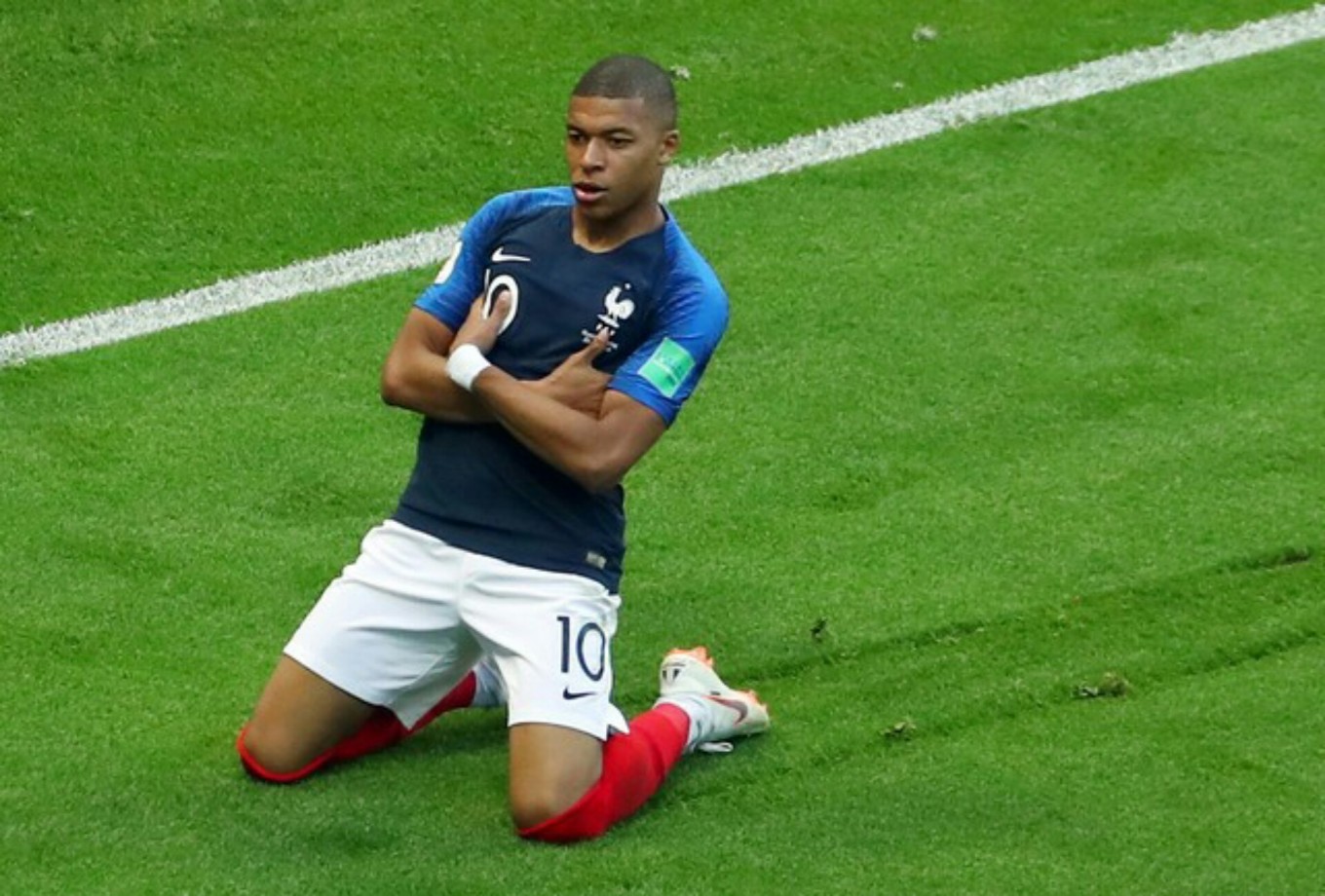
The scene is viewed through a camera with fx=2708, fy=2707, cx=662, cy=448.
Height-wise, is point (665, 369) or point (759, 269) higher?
point (665, 369)

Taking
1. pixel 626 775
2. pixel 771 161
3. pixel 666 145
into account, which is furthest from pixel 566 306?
pixel 771 161

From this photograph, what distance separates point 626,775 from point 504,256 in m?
1.21

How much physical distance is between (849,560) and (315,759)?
1677 mm

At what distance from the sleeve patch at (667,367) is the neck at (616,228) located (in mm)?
273

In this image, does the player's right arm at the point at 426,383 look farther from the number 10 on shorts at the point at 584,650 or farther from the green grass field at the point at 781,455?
the green grass field at the point at 781,455

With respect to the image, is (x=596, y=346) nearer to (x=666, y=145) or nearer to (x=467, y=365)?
(x=467, y=365)

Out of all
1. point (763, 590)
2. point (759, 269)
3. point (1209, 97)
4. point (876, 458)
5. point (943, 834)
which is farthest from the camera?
A: point (1209, 97)

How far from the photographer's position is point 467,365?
5.83 meters

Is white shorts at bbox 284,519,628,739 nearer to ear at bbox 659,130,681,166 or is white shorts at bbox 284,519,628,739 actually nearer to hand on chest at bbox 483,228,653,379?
hand on chest at bbox 483,228,653,379

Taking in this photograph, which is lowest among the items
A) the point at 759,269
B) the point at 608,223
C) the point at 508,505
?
the point at 759,269

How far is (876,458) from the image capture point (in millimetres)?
7551

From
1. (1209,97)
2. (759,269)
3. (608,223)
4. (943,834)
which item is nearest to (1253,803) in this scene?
(943,834)

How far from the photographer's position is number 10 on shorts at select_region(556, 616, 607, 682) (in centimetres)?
595

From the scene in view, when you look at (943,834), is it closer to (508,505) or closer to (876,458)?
(508,505)
